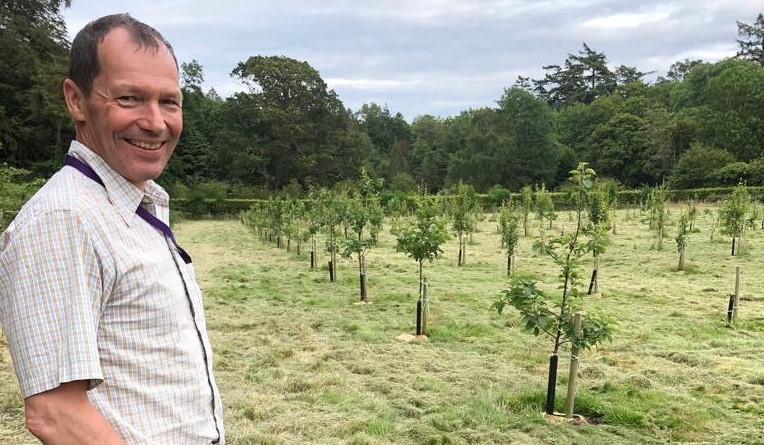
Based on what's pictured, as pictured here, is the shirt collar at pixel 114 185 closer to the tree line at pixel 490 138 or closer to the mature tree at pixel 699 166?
the tree line at pixel 490 138

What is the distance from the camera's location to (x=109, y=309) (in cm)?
107

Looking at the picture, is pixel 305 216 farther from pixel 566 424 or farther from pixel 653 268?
pixel 566 424

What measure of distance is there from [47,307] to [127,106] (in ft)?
1.43

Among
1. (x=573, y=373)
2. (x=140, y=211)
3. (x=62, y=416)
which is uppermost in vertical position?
(x=140, y=211)

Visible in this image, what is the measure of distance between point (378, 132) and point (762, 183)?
38.9 metres

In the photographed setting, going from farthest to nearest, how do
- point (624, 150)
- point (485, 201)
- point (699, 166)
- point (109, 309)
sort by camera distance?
point (624, 150), point (699, 166), point (485, 201), point (109, 309)

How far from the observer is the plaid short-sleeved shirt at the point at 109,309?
0.95 m

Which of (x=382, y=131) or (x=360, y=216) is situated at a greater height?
(x=382, y=131)

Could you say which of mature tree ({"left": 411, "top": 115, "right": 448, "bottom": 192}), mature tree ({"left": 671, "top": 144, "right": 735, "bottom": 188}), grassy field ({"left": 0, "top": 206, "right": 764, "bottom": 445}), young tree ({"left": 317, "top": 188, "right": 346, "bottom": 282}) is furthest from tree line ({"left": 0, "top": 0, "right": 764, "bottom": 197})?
grassy field ({"left": 0, "top": 206, "right": 764, "bottom": 445})

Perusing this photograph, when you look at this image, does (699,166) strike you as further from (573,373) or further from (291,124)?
(573,373)

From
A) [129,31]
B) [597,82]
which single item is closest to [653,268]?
[129,31]

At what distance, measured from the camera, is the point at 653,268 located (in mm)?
12266

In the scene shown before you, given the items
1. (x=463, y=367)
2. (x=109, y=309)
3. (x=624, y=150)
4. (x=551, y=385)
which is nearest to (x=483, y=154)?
(x=624, y=150)

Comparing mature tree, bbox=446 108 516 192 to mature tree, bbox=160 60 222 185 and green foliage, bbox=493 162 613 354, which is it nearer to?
mature tree, bbox=160 60 222 185
